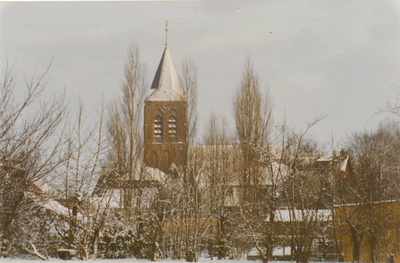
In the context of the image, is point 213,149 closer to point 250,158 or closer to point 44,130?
point 250,158

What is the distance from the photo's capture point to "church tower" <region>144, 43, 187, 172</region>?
16359 mm

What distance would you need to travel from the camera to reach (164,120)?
30.8 m

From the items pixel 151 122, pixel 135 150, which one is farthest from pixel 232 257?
pixel 151 122

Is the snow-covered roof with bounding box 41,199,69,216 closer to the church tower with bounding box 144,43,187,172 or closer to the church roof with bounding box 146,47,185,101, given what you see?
the church tower with bounding box 144,43,187,172

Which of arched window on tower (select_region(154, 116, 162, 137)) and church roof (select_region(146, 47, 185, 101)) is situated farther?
arched window on tower (select_region(154, 116, 162, 137))

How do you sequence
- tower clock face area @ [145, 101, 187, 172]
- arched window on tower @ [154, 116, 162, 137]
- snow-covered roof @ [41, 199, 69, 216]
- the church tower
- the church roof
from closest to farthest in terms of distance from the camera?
snow-covered roof @ [41, 199, 69, 216] → the church tower → tower clock face area @ [145, 101, 187, 172] → the church roof → arched window on tower @ [154, 116, 162, 137]

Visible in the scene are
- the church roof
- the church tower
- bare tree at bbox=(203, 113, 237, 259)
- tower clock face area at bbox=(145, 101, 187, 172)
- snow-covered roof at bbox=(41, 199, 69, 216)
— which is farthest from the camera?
the church roof

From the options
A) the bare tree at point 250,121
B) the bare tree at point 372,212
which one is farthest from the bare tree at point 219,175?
the bare tree at point 372,212

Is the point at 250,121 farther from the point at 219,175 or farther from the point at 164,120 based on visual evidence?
the point at 164,120

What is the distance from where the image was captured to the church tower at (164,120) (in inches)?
644

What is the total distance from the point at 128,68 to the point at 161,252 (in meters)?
6.59

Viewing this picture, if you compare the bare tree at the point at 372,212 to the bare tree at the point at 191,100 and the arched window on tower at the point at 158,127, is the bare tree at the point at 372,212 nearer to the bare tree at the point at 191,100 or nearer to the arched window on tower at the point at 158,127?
the bare tree at the point at 191,100

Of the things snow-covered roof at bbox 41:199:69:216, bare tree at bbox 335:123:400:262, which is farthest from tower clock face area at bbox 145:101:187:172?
bare tree at bbox 335:123:400:262

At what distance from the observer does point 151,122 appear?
3231 cm
